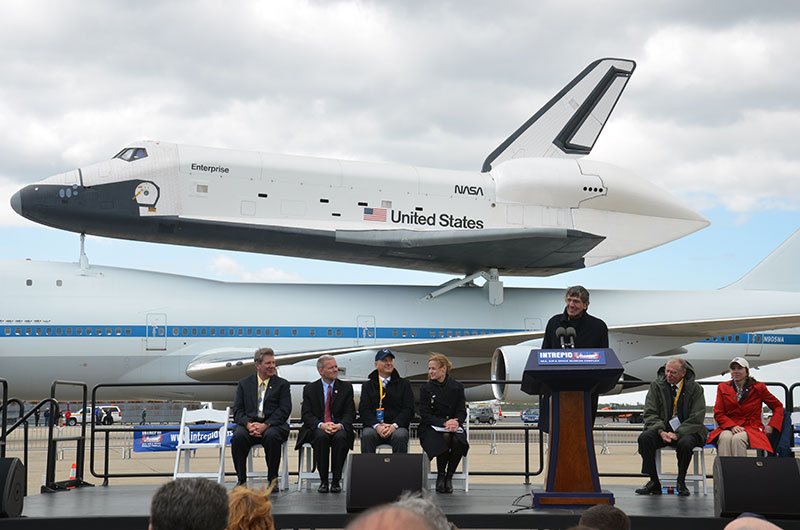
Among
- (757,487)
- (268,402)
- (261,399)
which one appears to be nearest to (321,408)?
(268,402)

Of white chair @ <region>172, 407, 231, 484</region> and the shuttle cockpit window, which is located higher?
the shuttle cockpit window

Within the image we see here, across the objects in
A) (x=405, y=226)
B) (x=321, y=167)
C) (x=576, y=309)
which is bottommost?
(x=576, y=309)

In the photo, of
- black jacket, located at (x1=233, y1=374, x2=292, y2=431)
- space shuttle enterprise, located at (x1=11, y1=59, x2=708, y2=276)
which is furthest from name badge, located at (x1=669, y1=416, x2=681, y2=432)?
space shuttle enterprise, located at (x1=11, y1=59, x2=708, y2=276)

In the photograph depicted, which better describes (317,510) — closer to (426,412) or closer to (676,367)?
(426,412)

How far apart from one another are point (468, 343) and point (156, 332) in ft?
18.1

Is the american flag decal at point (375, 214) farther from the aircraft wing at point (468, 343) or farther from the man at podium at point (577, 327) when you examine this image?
the man at podium at point (577, 327)

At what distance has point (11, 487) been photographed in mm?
5988

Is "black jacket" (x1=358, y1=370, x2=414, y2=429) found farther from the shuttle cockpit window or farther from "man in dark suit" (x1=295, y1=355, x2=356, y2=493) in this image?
the shuttle cockpit window

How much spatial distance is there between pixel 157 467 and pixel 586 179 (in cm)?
972

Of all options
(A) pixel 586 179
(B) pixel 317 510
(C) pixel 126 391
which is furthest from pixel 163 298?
(B) pixel 317 510

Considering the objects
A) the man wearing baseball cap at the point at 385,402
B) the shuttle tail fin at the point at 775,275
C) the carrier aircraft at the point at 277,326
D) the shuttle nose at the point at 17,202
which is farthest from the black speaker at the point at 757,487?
the shuttle tail fin at the point at 775,275

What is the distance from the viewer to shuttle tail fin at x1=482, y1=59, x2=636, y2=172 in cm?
1719

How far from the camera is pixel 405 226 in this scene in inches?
607

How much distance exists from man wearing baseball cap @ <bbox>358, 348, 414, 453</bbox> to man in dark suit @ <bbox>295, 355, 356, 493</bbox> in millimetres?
157
